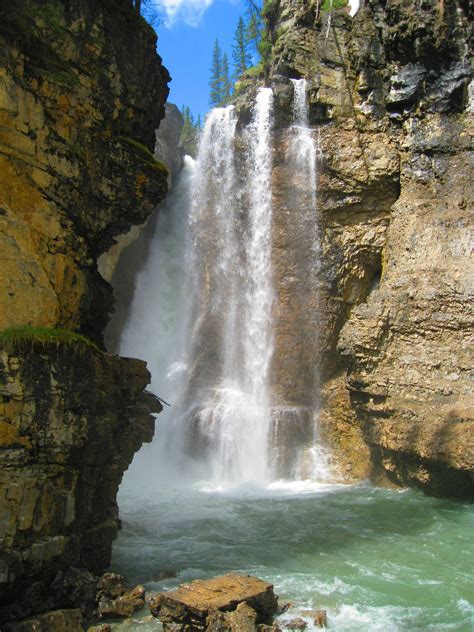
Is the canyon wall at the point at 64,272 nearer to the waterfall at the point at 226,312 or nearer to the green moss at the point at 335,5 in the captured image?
the waterfall at the point at 226,312

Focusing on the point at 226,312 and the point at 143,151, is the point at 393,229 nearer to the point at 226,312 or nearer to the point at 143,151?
the point at 226,312

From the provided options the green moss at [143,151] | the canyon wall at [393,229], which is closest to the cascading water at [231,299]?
the canyon wall at [393,229]

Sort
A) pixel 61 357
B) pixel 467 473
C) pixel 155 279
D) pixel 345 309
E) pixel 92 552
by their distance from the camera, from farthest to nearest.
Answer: pixel 155 279
pixel 345 309
pixel 467 473
pixel 92 552
pixel 61 357

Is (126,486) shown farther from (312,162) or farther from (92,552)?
(312,162)

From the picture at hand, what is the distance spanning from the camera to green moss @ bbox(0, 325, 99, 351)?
7516 millimetres

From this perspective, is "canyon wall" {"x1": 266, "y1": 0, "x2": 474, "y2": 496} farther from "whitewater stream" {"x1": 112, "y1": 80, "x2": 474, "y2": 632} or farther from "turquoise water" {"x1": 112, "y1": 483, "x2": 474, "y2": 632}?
"turquoise water" {"x1": 112, "y1": 483, "x2": 474, "y2": 632}

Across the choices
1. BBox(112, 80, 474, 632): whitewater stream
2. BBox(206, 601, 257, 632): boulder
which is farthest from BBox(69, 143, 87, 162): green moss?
BBox(206, 601, 257, 632): boulder

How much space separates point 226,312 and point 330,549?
13.4 metres

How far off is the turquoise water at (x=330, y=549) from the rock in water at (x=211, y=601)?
0.40 m

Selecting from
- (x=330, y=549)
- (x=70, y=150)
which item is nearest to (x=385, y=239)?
(x=330, y=549)

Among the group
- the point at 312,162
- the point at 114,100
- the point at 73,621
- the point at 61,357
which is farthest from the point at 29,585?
the point at 312,162

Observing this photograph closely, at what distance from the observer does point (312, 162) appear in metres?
21.0

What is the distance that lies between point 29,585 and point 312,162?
17.3m

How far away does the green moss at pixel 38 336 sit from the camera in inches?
296
